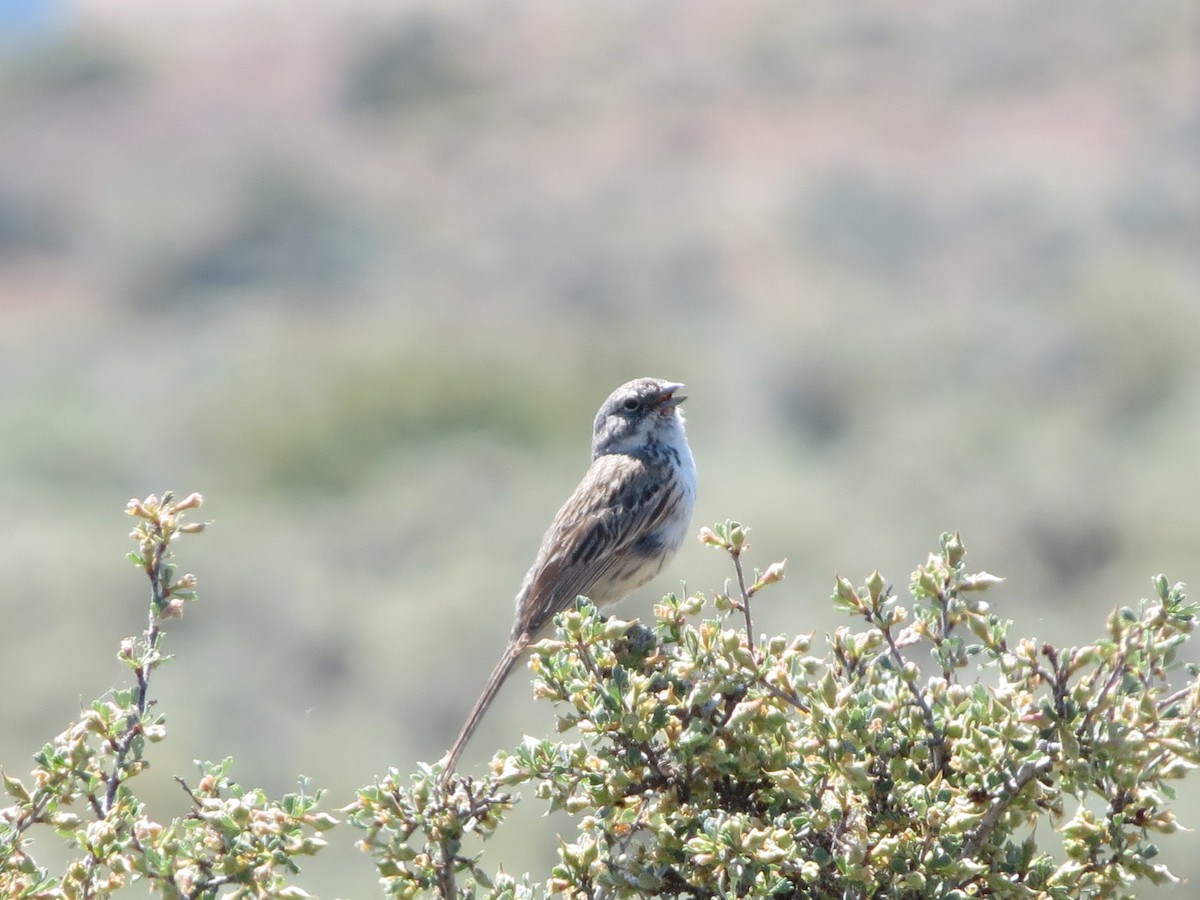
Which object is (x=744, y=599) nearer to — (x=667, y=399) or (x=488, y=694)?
(x=488, y=694)

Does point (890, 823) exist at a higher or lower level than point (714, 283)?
lower

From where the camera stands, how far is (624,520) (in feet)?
22.7

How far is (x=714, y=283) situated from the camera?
45.3 meters

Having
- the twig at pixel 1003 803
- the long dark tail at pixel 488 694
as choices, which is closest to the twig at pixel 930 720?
the twig at pixel 1003 803

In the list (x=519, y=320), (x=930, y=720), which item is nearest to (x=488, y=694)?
(x=930, y=720)

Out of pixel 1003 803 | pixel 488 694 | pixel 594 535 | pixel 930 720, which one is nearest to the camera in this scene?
pixel 1003 803

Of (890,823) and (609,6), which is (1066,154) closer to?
(609,6)

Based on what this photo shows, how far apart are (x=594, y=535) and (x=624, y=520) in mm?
149

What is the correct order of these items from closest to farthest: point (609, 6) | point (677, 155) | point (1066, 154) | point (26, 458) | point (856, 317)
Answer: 1. point (26, 458)
2. point (856, 317)
3. point (1066, 154)
4. point (677, 155)
5. point (609, 6)

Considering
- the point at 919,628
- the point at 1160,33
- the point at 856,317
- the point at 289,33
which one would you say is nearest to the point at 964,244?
the point at 856,317

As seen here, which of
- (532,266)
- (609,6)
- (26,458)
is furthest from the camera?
(609,6)

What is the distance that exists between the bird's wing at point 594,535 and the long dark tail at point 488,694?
0.24 m

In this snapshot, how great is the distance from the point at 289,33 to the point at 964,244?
38105 mm

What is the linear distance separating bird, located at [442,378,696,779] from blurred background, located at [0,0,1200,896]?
2.78m
